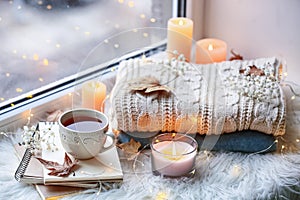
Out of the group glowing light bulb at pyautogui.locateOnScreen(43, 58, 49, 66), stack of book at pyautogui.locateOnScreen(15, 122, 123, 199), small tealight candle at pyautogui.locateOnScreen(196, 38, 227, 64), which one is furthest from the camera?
small tealight candle at pyautogui.locateOnScreen(196, 38, 227, 64)

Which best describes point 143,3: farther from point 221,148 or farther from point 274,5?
point 221,148

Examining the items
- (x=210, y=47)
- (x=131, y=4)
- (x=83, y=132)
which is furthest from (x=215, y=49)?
(x=83, y=132)

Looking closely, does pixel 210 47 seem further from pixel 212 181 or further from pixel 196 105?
pixel 212 181

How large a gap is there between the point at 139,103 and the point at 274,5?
0.56 m

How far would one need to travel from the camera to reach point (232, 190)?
0.96 m

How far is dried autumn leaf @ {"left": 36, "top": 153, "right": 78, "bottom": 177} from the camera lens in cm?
94

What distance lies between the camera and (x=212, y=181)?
0.98 meters

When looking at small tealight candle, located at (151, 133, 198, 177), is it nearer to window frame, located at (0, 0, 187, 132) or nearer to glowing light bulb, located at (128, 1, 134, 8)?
window frame, located at (0, 0, 187, 132)

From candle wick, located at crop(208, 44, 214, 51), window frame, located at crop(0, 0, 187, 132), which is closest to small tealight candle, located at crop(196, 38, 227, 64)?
candle wick, located at crop(208, 44, 214, 51)

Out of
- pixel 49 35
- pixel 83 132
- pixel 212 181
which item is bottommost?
pixel 212 181

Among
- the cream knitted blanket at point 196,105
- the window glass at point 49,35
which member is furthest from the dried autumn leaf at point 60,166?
the window glass at point 49,35

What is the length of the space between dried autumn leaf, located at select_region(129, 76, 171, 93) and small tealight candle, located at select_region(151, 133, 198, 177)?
97 mm

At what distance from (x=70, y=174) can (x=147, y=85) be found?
0.25 metres

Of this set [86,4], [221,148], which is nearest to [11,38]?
[86,4]
